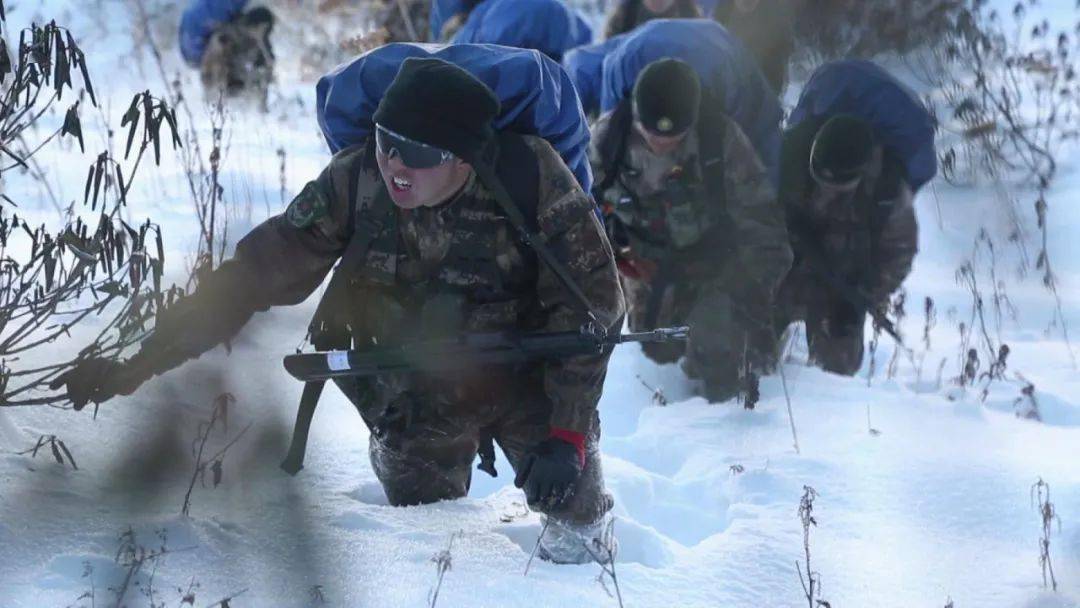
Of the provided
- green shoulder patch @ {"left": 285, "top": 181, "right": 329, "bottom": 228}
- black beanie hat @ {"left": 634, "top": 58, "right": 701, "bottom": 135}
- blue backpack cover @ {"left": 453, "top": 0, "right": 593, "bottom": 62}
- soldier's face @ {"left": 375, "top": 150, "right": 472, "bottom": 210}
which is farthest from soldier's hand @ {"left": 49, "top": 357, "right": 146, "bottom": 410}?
blue backpack cover @ {"left": 453, "top": 0, "right": 593, "bottom": 62}

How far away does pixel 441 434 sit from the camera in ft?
11.1

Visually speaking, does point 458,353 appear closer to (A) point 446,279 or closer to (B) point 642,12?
(A) point 446,279

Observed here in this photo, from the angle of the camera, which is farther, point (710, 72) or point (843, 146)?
point (710, 72)

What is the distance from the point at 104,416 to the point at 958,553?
234 cm

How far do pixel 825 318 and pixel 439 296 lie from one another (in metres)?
3.11

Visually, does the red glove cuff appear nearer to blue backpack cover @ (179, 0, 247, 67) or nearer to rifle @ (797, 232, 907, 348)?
rifle @ (797, 232, 907, 348)

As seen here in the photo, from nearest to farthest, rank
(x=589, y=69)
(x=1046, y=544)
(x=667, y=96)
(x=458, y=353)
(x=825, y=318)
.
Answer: (x=458, y=353)
(x=1046, y=544)
(x=667, y=96)
(x=825, y=318)
(x=589, y=69)

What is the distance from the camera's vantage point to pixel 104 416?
3682 mm

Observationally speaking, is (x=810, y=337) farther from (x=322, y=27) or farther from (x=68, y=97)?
(x=322, y=27)

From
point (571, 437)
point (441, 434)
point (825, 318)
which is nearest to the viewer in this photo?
point (571, 437)

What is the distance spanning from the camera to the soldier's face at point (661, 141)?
5.07m

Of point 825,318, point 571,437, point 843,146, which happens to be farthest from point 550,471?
point 825,318

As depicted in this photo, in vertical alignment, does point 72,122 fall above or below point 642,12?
below

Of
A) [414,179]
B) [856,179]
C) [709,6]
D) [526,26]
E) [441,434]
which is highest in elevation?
[709,6]
